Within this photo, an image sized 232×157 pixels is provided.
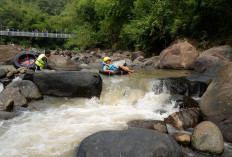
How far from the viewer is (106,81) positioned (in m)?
A: 8.52

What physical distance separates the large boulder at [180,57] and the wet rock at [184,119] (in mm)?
5901

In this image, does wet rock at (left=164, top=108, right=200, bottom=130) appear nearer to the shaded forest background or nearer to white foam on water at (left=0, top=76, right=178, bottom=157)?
white foam on water at (left=0, top=76, right=178, bottom=157)

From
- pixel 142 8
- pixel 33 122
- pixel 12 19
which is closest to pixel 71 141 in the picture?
pixel 33 122

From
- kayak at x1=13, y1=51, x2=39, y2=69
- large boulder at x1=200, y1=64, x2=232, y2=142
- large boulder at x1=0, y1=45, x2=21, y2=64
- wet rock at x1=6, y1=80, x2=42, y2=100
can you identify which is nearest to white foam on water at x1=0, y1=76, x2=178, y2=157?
wet rock at x1=6, y1=80, x2=42, y2=100

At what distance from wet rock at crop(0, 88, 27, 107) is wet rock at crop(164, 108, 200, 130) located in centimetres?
420

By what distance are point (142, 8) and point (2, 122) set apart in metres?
13.4

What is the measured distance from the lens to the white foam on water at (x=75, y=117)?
4.16 metres

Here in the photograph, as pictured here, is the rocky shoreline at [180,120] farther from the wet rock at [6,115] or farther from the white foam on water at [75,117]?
the white foam on water at [75,117]

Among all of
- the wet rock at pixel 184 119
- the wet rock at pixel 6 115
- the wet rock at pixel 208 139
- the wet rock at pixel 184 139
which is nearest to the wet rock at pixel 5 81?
the wet rock at pixel 6 115

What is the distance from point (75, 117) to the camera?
5832mm

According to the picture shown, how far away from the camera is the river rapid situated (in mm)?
4129

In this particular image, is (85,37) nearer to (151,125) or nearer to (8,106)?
(8,106)

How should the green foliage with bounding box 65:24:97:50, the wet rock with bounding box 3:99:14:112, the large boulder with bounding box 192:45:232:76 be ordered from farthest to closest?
1. the green foliage with bounding box 65:24:97:50
2. the large boulder with bounding box 192:45:232:76
3. the wet rock with bounding box 3:99:14:112

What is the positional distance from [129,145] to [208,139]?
156cm
